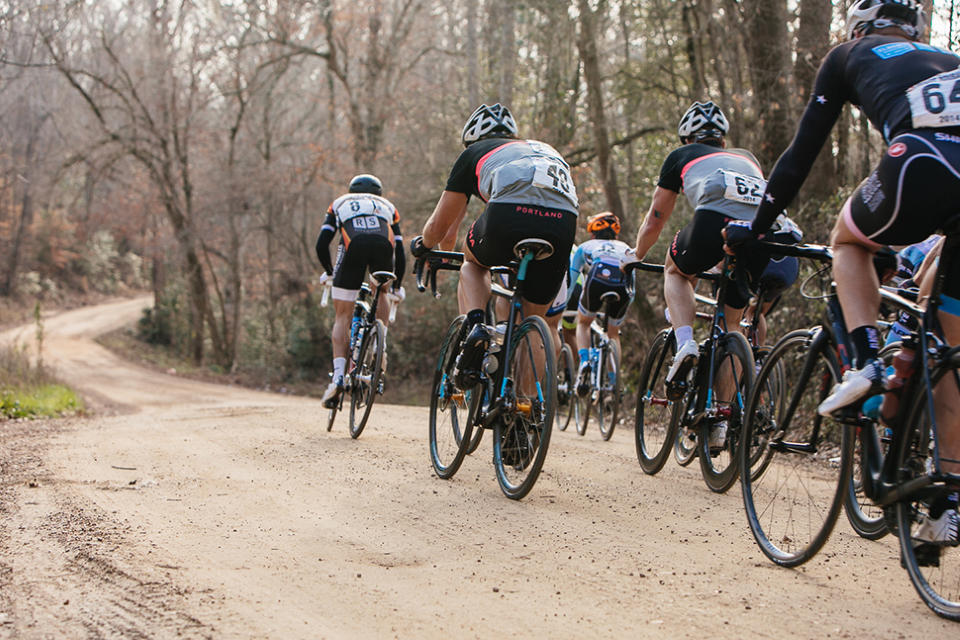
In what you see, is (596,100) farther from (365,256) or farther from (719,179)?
(719,179)

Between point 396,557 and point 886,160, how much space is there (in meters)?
2.47

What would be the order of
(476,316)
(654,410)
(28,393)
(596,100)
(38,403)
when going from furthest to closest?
(596,100) < (28,393) < (38,403) < (654,410) < (476,316)

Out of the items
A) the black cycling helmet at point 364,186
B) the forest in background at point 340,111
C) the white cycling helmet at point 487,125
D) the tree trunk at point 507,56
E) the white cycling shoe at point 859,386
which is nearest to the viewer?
the white cycling shoe at point 859,386

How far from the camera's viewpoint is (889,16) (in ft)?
9.90

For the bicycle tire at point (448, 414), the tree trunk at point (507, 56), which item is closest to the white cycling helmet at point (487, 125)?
the bicycle tire at point (448, 414)

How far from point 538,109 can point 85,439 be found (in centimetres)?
1469

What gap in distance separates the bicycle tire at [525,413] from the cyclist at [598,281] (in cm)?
341

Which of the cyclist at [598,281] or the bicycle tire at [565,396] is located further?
the cyclist at [598,281]

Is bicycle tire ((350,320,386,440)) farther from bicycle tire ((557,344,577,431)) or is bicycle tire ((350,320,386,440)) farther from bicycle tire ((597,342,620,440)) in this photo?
bicycle tire ((597,342,620,440))

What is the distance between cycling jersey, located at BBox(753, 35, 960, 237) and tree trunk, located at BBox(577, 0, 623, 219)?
36.2ft

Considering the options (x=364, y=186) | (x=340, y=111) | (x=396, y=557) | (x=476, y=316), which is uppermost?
(x=340, y=111)

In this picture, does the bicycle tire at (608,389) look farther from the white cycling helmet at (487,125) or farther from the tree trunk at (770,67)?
the tree trunk at (770,67)

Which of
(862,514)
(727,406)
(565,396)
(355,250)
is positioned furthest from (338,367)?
(862,514)

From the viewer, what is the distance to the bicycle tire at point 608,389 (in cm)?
804
